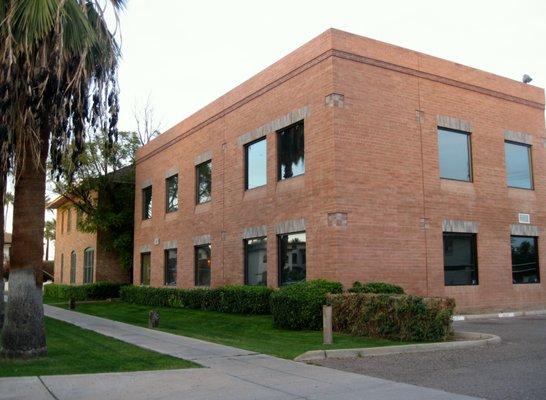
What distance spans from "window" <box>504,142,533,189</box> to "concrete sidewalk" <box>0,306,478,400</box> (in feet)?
48.7

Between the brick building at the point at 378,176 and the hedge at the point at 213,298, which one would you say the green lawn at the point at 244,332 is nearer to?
the hedge at the point at 213,298

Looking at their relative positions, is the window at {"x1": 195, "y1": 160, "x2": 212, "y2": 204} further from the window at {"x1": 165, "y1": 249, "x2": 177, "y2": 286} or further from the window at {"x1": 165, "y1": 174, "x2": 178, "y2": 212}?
the window at {"x1": 165, "y1": 249, "x2": 177, "y2": 286}

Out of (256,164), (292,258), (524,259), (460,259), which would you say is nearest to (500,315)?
(460,259)

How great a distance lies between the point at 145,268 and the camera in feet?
107

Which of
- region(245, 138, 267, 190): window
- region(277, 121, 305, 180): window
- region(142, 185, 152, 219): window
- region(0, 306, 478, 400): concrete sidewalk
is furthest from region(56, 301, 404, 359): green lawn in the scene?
region(142, 185, 152, 219): window

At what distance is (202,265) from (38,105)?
16.6 meters

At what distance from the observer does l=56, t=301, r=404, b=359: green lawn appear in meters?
12.4

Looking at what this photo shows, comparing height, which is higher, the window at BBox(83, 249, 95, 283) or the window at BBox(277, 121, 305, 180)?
the window at BBox(277, 121, 305, 180)

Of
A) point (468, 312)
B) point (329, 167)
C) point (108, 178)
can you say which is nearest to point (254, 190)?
point (329, 167)

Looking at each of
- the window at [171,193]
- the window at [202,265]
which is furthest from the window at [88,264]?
the window at [202,265]

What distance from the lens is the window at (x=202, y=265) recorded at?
2520 centimetres

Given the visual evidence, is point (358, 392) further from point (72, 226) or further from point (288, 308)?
point (72, 226)

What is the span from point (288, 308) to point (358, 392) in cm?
774

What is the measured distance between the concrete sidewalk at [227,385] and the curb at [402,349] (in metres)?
0.60
